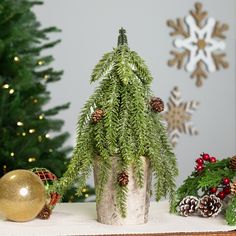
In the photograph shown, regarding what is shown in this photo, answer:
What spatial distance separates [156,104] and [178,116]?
2.44 metres

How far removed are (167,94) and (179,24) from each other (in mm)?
423

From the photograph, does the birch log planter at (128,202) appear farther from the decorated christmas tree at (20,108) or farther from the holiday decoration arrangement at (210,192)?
the decorated christmas tree at (20,108)

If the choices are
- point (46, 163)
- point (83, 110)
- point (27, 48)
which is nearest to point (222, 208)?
point (83, 110)

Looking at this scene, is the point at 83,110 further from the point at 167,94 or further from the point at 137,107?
the point at 167,94

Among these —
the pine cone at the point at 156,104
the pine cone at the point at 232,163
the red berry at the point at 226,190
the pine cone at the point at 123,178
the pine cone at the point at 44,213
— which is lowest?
the pine cone at the point at 44,213

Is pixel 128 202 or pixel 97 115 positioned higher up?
pixel 97 115

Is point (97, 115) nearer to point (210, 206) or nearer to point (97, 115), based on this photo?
point (97, 115)

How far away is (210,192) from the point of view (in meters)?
1.22

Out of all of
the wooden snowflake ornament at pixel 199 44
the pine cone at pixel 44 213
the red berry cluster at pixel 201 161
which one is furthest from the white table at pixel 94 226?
the wooden snowflake ornament at pixel 199 44

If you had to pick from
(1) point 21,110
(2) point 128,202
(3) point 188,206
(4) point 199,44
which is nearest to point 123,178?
(2) point 128,202

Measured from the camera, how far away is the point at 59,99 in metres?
3.29

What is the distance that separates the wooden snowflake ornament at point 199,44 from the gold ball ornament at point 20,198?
249cm

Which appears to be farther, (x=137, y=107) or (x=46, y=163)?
(x=46, y=163)

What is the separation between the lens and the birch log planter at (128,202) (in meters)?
1.11
